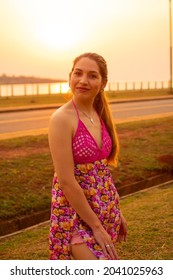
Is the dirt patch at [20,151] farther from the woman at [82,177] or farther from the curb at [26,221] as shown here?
the woman at [82,177]

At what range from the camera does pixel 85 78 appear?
2613 millimetres

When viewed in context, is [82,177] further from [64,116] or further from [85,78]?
[85,78]

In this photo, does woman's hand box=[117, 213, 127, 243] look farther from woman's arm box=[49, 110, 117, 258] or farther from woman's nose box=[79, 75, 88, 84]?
woman's nose box=[79, 75, 88, 84]

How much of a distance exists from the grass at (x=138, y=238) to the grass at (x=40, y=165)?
0.67m

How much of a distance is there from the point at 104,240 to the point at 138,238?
2.41m

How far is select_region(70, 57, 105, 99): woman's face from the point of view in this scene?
2.62 meters

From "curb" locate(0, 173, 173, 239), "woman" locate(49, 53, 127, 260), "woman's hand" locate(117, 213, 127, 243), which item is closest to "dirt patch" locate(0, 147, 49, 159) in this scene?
"curb" locate(0, 173, 173, 239)

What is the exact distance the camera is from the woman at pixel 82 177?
2.46 m

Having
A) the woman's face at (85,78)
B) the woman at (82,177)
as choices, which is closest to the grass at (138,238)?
the woman at (82,177)

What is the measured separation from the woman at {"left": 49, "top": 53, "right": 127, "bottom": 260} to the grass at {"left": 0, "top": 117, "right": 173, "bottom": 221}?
3.24 m
